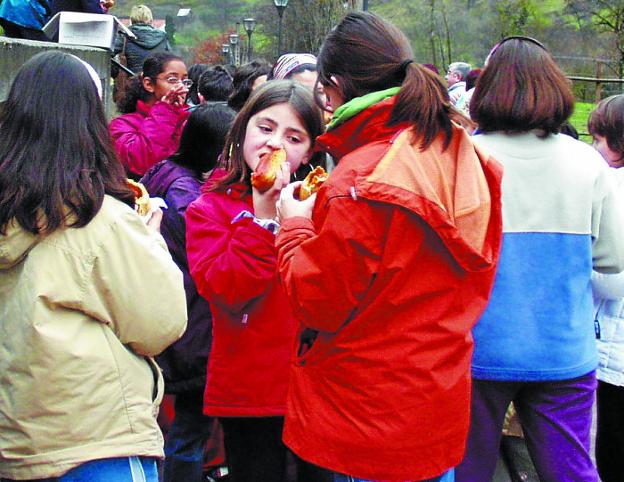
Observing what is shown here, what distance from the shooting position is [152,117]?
4633mm

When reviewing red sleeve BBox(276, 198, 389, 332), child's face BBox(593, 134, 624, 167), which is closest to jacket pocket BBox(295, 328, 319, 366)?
red sleeve BBox(276, 198, 389, 332)

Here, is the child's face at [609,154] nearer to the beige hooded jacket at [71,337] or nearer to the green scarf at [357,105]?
the green scarf at [357,105]

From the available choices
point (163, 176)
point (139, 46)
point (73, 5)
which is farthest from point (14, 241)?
point (139, 46)

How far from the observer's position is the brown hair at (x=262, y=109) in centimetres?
288

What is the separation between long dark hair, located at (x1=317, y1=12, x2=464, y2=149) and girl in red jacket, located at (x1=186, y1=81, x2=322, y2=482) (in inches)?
20.0

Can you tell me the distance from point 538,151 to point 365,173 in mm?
999

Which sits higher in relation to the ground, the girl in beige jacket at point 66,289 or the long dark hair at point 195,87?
the girl in beige jacket at point 66,289

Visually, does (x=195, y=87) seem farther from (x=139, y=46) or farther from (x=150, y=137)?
(x=150, y=137)

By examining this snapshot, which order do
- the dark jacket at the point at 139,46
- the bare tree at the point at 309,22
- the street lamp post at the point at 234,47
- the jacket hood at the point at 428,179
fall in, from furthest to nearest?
the street lamp post at the point at 234,47 → the bare tree at the point at 309,22 → the dark jacket at the point at 139,46 → the jacket hood at the point at 428,179

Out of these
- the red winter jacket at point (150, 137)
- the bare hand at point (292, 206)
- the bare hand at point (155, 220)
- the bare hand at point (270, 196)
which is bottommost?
the red winter jacket at point (150, 137)

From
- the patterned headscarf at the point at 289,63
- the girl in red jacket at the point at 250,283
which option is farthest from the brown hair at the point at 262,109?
the patterned headscarf at the point at 289,63

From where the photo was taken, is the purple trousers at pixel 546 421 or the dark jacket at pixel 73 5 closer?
the purple trousers at pixel 546 421

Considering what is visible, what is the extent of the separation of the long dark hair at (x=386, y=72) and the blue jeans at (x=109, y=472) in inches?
47.2

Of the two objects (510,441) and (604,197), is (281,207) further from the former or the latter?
(510,441)
